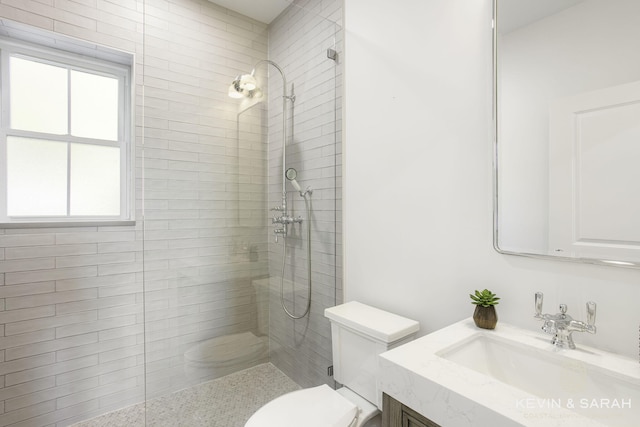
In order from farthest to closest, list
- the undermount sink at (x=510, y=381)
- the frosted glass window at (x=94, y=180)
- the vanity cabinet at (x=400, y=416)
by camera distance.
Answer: the frosted glass window at (x=94, y=180), the vanity cabinet at (x=400, y=416), the undermount sink at (x=510, y=381)

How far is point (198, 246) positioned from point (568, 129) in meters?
1.62

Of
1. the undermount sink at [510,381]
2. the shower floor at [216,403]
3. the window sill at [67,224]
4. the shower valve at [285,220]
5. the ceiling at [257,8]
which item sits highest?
the ceiling at [257,8]

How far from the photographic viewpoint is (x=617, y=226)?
0.91m

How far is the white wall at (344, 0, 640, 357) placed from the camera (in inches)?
40.3

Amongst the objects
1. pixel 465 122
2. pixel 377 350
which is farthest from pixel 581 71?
pixel 377 350

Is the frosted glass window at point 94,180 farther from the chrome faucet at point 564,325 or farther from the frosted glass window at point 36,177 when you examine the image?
the chrome faucet at point 564,325

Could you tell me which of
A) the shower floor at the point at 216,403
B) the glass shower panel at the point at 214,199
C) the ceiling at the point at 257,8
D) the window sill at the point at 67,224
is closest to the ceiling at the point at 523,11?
the glass shower panel at the point at 214,199

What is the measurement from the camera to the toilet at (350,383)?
122cm

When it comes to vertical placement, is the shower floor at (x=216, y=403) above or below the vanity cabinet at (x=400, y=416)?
below

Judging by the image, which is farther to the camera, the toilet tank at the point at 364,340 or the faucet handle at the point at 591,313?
the toilet tank at the point at 364,340

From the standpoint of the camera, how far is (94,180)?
2137 millimetres

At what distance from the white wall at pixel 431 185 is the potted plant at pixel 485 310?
0.10 m

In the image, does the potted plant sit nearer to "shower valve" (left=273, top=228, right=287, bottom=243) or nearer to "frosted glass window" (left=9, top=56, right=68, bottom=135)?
"shower valve" (left=273, top=228, right=287, bottom=243)

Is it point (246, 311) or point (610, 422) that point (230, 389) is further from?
point (610, 422)
